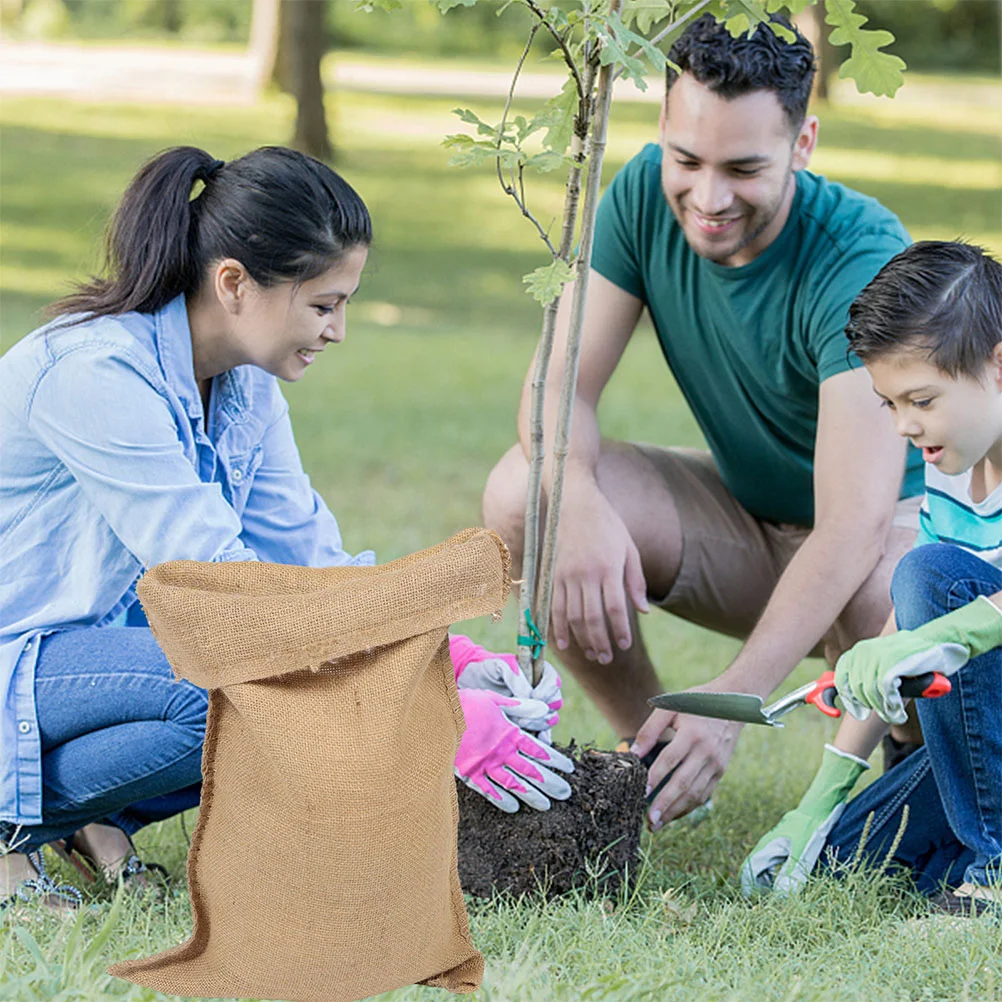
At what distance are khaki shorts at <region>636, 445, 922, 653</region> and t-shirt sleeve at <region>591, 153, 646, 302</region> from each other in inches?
15.8

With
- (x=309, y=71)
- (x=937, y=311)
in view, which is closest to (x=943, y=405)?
(x=937, y=311)

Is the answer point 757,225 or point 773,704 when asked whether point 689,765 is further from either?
point 757,225

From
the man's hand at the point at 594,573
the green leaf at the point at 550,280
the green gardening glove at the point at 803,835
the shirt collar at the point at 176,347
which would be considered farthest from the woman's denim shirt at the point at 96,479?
the green gardening glove at the point at 803,835

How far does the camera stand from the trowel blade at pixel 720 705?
85.8 inches

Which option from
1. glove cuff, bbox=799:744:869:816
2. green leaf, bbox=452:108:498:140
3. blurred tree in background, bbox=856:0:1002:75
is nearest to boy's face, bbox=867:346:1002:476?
glove cuff, bbox=799:744:869:816

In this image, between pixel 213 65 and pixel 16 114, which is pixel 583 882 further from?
pixel 213 65

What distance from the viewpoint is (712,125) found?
2703mm

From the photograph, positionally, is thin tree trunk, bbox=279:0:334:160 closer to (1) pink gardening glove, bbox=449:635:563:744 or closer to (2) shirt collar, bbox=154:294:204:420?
(2) shirt collar, bbox=154:294:204:420

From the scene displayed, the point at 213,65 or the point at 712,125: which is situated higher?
the point at 712,125

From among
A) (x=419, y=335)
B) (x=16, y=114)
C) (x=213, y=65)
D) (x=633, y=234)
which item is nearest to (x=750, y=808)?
(x=633, y=234)

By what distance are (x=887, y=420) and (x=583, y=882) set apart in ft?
3.35

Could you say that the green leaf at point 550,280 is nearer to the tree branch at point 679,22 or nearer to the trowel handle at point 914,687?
the tree branch at point 679,22

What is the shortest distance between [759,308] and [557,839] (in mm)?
1254

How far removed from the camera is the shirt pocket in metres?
2.51
